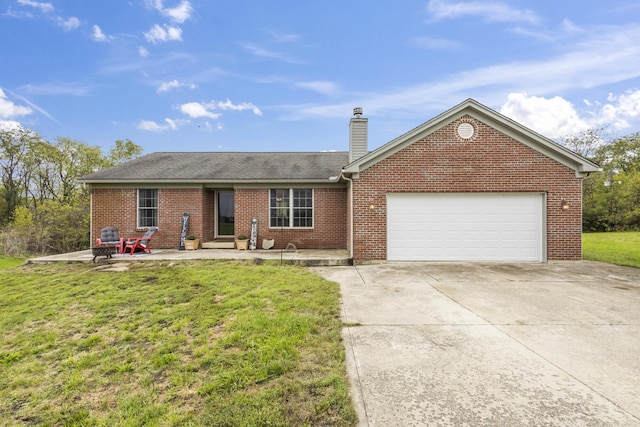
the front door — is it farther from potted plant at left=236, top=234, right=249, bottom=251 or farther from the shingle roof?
potted plant at left=236, top=234, right=249, bottom=251

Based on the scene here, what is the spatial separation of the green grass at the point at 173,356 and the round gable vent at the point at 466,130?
6.57 m

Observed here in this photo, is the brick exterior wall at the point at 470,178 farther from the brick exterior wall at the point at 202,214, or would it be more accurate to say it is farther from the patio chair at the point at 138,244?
the patio chair at the point at 138,244

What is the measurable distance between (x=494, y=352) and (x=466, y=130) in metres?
7.64

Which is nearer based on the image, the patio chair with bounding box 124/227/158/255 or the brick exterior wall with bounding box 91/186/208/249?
the patio chair with bounding box 124/227/158/255

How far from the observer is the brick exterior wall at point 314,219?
11.4 meters

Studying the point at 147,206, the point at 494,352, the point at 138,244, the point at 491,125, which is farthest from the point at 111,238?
the point at 491,125

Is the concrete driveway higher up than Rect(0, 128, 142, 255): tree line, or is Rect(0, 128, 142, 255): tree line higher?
Rect(0, 128, 142, 255): tree line

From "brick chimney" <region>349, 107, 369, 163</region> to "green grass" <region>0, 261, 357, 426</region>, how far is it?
6.47 metres

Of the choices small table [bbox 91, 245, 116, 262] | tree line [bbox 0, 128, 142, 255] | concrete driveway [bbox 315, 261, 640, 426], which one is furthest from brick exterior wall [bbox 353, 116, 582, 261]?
tree line [bbox 0, 128, 142, 255]

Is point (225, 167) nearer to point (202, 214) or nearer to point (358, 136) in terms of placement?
point (202, 214)

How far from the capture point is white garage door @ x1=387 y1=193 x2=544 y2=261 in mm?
9148

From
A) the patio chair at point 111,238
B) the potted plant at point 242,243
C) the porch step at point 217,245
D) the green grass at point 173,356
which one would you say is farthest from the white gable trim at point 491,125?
the patio chair at point 111,238

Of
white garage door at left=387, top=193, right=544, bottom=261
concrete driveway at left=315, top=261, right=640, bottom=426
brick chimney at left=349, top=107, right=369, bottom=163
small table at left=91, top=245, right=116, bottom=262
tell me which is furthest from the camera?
brick chimney at left=349, top=107, right=369, bottom=163

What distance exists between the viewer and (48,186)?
2295 centimetres
